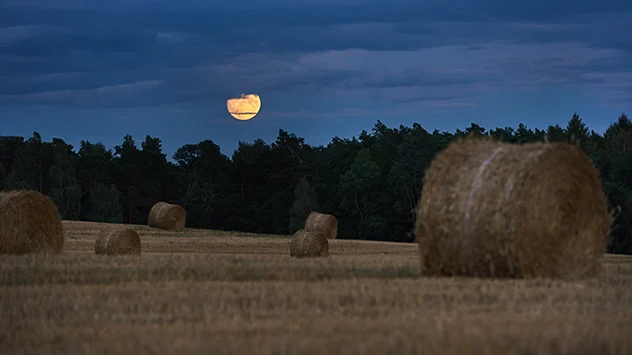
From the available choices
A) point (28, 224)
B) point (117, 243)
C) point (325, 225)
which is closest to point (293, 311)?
point (28, 224)

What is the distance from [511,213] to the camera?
12.4 m

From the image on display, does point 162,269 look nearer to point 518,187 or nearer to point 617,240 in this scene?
point 518,187

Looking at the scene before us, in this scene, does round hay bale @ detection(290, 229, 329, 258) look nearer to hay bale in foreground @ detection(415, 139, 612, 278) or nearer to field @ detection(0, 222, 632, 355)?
field @ detection(0, 222, 632, 355)

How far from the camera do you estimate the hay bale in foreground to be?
1245 centimetres

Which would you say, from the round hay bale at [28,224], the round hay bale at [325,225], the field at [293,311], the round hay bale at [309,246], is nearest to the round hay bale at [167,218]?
the round hay bale at [325,225]

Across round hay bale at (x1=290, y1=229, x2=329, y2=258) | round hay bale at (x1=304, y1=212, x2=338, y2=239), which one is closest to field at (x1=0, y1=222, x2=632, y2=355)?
round hay bale at (x1=290, y1=229, x2=329, y2=258)

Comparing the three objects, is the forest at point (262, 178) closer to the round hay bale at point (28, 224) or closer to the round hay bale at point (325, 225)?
the round hay bale at point (325, 225)

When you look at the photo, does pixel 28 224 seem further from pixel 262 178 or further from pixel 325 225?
pixel 262 178

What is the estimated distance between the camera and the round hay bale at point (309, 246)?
28.8m

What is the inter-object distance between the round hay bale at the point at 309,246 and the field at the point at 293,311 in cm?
1462

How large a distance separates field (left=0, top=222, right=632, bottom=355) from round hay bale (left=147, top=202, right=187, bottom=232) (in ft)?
107

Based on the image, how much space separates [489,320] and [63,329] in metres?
3.43

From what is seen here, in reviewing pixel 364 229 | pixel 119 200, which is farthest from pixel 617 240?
pixel 119 200

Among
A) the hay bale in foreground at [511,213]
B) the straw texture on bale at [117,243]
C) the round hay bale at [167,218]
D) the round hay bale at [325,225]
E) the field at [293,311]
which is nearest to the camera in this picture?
the field at [293,311]
